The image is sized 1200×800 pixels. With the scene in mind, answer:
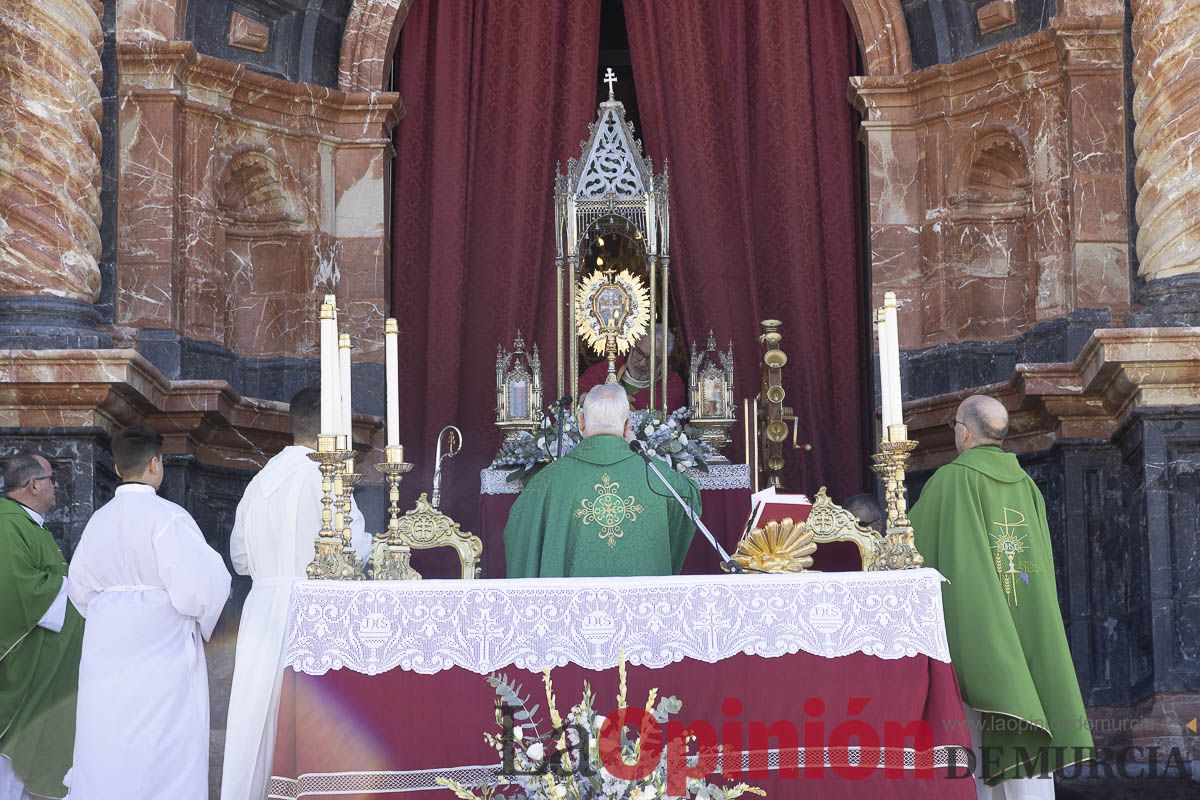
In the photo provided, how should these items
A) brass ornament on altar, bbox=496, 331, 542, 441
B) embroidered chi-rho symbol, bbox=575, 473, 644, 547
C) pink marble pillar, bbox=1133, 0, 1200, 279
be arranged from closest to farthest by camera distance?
embroidered chi-rho symbol, bbox=575, 473, 644, 547, pink marble pillar, bbox=1133, 0, 1200, 279, brass ornament on altar, bbox=496, 331, 542, 441

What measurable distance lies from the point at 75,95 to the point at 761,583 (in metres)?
5.01

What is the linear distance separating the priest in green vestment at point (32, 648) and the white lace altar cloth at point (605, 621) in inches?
73.4

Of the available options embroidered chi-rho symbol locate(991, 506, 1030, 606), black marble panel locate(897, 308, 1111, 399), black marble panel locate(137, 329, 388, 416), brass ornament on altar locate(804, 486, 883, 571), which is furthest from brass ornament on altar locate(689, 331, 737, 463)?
brass ornament on altar locate(804, 486, 883, 571)

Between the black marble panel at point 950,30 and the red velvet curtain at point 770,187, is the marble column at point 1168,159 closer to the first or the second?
the black marble panel at point 950,30

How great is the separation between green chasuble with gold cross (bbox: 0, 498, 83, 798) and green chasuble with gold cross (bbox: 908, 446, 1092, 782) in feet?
11.6

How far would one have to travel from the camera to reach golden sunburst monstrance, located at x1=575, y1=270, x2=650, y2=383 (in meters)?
9.60

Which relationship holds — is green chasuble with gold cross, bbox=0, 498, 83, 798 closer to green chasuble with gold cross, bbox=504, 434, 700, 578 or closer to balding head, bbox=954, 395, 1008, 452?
green chasuble with gold cross, bbox=504, 434, 700, 578

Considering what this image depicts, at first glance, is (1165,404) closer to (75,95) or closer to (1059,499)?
(1059,499)

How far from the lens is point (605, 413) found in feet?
23.3

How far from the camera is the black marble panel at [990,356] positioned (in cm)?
959

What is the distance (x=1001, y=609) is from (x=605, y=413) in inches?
64.7

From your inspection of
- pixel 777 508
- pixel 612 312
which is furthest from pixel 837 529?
pixel 612 312

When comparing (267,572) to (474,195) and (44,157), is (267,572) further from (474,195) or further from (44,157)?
(474,195)

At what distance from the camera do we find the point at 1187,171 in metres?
9.12
